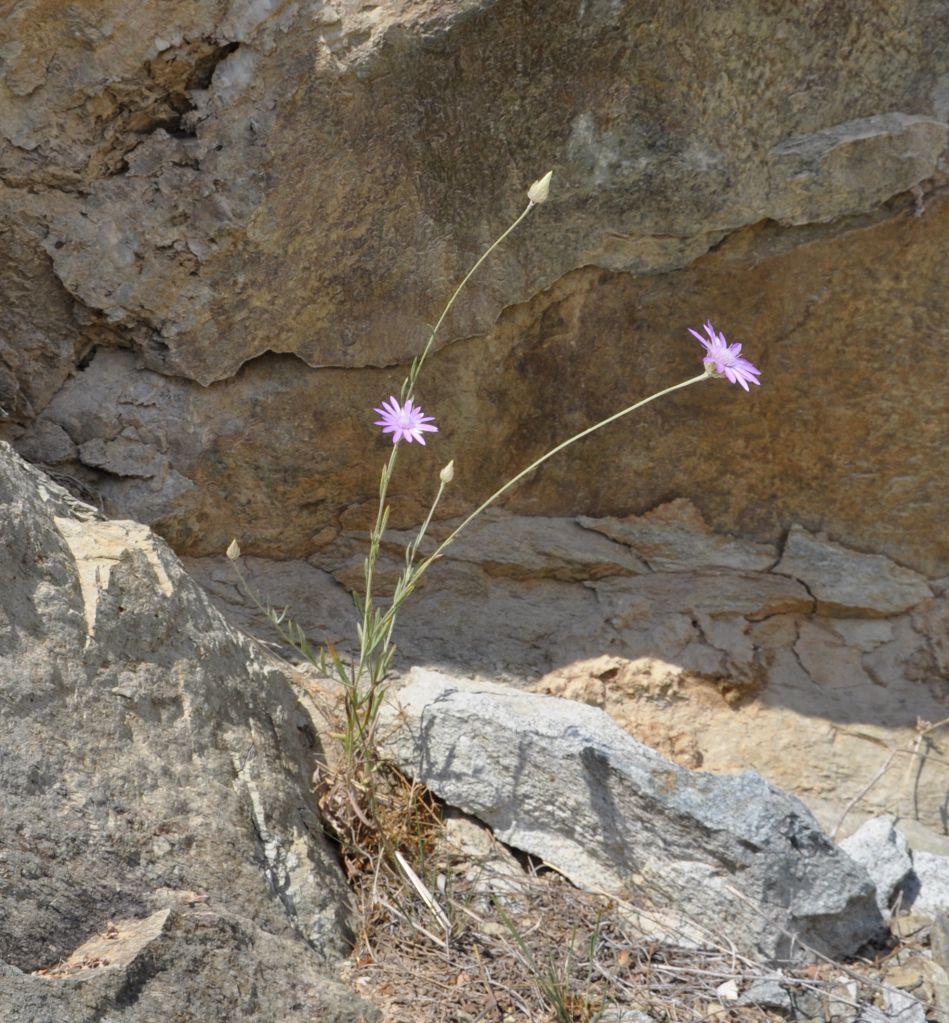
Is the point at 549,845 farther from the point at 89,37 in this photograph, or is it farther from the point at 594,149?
the point at 89,37

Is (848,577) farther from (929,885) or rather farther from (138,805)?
(138,805)

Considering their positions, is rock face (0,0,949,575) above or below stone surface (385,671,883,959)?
above

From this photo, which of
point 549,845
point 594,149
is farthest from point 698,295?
point 549,845

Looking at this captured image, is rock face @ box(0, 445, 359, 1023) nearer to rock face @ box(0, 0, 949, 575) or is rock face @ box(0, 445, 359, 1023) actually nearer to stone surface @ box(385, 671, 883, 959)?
stone surface @ box(385, 671, 883, 959)

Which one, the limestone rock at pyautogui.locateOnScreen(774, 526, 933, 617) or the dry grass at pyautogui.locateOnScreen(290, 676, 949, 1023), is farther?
the limestone rock at pyautogui.locateOnScreen(774, 526, 933, 617)

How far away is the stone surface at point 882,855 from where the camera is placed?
84.4 inches

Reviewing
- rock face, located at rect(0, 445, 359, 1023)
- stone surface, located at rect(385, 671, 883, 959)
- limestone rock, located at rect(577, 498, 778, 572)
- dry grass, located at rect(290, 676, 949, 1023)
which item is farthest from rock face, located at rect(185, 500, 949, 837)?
rock face, located at rect(0, 445, 359, 1023)

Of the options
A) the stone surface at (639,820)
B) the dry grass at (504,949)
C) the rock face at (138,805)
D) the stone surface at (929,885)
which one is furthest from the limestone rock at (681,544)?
the rock face at (138,805)

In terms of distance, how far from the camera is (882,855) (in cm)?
221

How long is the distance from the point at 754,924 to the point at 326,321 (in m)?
1.45

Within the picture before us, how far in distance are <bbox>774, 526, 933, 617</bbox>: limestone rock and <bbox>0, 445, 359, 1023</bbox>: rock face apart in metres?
1.34

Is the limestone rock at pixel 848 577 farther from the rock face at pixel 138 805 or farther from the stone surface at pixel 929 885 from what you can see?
the rock face at pixel 138 805

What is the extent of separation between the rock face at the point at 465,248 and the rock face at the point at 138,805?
0.52 meters

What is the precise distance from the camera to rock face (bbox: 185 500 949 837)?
248cm
